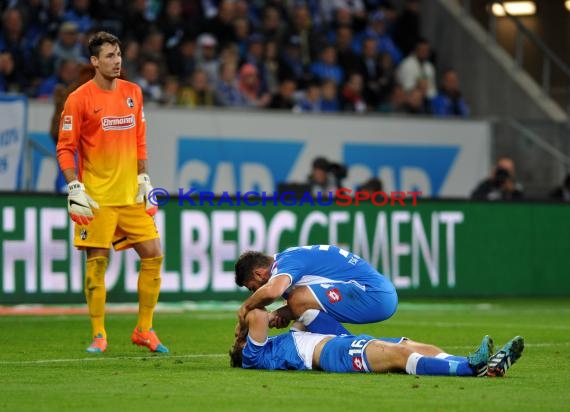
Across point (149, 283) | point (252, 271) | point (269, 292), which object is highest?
point (252, 271)

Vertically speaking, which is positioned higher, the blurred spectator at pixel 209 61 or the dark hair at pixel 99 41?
the blurred spectator at pixel 209 61

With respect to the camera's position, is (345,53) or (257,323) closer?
(257,323)

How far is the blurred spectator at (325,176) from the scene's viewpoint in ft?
65.2

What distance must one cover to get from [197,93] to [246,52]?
1807 millimetres

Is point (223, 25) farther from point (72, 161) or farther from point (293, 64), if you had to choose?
point (72, 161)

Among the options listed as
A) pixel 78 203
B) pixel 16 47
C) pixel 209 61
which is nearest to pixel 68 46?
pixel 16 47

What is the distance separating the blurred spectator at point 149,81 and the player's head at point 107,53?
9.52m

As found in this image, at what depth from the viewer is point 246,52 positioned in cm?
2277

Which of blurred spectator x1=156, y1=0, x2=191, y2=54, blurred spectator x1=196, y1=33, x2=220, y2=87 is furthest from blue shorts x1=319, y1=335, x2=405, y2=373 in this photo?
blurred spectator x1=156, y1=0, x2=191, y2=54

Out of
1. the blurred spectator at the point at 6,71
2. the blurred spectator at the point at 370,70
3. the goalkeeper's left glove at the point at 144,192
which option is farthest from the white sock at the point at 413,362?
the blurred spectator at the point at 370,70

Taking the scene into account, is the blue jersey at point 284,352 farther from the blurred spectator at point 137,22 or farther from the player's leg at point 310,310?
the blurred spectator at point 137,22

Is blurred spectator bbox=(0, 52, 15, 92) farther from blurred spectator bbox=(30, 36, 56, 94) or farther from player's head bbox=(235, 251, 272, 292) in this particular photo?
Result: player's head bbox=(235, 251, 272, 292)

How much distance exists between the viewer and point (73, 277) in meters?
17.1

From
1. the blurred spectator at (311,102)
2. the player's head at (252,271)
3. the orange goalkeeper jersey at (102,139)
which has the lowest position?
the player's head at (252,271)
